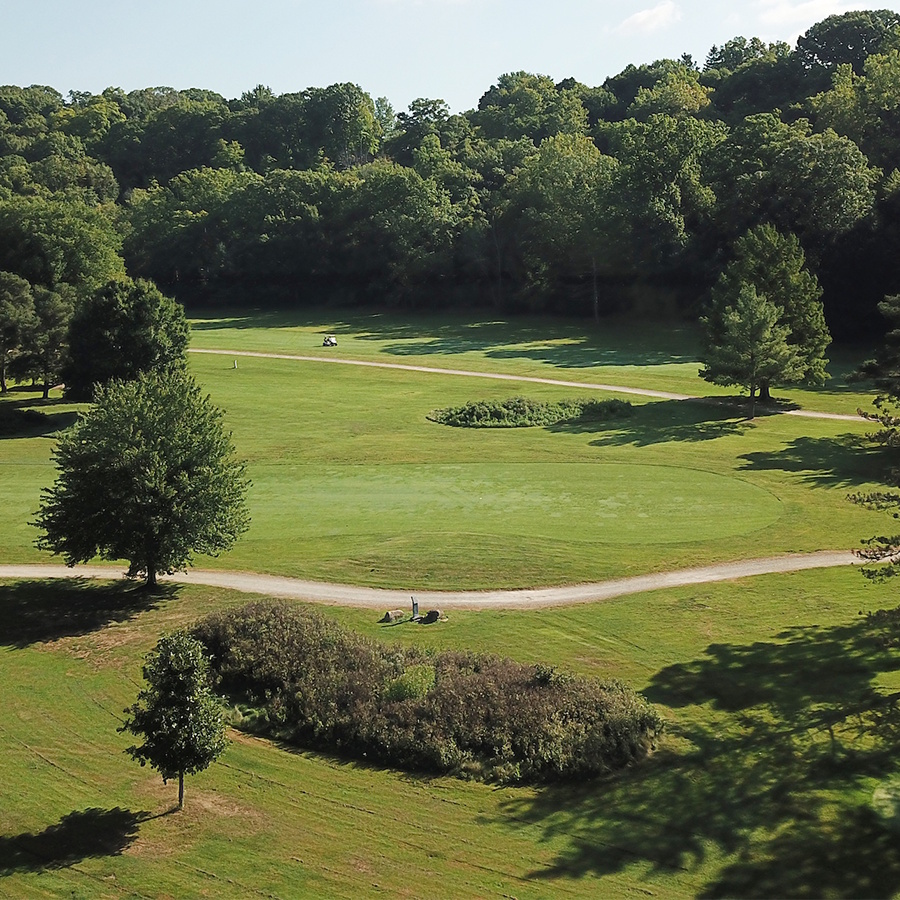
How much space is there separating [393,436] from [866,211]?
54786 mm

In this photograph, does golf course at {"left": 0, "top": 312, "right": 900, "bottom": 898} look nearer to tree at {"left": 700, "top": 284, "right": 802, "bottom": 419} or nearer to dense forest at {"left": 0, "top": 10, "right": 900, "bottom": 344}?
tree at {"left": 700, "top": 284, "right": 802, "bottom": 419}

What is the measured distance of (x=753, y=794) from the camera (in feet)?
77.8

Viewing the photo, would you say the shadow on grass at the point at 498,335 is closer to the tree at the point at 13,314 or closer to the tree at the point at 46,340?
the tree at the point at 46,340

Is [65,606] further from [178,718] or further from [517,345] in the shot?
[517,345]

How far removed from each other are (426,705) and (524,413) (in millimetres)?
41452

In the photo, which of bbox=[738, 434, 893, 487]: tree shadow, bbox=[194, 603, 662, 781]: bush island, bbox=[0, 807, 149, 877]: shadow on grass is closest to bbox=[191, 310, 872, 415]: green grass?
bbox=[738, 434, 893, 487]: tree shadow

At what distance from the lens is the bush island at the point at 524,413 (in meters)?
65.6

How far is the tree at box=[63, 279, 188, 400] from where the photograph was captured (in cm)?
6750

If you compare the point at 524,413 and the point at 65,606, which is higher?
the point at 524,413

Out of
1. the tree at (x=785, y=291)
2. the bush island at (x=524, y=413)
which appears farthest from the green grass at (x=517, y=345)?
the bush island at (x=524, y=413)

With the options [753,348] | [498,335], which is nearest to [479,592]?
[753,348]

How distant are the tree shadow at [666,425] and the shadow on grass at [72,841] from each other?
4082 cm

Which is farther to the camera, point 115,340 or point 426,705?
point 115,340

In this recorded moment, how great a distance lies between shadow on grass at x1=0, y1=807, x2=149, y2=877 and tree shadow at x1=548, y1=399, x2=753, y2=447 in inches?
1607
